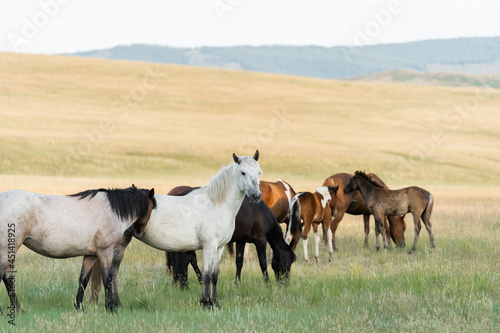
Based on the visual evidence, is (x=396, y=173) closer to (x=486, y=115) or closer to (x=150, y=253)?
(x=486, y=115)

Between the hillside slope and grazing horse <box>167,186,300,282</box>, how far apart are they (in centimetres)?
2416

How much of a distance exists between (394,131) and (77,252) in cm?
5091

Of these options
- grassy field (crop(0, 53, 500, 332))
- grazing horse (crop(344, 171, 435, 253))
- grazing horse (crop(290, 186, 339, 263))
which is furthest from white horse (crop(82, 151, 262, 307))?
grazing horse (crop(344, 171, 435, 253))

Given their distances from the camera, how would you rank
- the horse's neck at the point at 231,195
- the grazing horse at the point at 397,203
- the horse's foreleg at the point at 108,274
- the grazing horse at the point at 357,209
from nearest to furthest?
the horse's foreleg at the point at 108,274, the horse's neck at the point at 231,195, the grazing horse at the point at 397,203, the grazing horse at the point at 357,209

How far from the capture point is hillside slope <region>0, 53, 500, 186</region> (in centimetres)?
4159

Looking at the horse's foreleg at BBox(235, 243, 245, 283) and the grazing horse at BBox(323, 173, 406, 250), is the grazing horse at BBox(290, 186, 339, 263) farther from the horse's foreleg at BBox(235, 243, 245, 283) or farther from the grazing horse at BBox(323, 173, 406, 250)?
the horse's foreleg at BBox(235, 243, 245, 283)

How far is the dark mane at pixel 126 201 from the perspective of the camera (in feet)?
25.8

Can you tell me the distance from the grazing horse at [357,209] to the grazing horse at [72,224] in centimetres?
799

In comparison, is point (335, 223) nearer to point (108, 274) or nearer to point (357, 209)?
point (357, 209)

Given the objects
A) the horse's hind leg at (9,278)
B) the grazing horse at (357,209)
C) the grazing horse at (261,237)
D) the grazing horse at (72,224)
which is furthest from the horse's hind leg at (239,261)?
the grazing horse at (357,209)

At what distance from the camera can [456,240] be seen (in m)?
14.6

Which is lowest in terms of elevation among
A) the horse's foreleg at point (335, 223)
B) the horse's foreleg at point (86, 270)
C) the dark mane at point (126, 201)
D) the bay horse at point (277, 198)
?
the horse's foreleg at point (335, 223)

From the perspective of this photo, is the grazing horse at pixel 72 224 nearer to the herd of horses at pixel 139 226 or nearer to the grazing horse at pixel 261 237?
the herd of horses at pixel 139 226

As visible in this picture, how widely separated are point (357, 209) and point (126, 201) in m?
9.61
